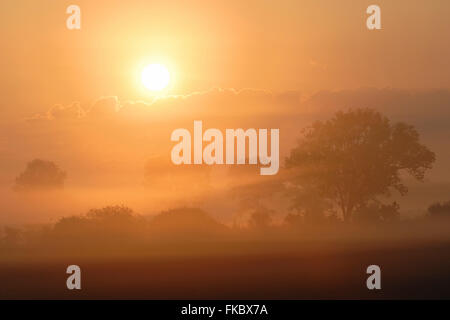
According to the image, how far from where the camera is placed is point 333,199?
29.5 metres

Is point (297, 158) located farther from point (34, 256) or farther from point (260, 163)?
point (34, 256)

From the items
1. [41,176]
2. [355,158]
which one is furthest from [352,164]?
[41,176]

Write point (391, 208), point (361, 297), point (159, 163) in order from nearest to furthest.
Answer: point (361, 297)
point (159, 163)
point (391, 208)

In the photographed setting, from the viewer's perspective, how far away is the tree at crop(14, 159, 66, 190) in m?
26.9

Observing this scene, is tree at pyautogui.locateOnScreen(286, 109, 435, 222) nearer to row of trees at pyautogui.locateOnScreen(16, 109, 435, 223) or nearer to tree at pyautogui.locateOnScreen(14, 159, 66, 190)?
row of trees at pyautogui.locateOnScreen(16, 109, 435, 223)

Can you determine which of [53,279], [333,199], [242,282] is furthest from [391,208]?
[53,279]

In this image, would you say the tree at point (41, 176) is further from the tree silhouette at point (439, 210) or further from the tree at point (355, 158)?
the tree silhouette at point (439, 210)

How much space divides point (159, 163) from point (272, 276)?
605cm

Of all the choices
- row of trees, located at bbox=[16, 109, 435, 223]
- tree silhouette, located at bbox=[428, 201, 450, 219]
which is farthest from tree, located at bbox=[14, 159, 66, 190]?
tree silhouette, located at bbox=[428, 201, 450, 219]

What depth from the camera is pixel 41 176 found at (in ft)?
92.8

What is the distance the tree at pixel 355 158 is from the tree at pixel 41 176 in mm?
8340

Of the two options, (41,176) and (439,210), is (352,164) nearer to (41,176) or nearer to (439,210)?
(439,210)

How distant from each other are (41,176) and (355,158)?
1172 centimetres

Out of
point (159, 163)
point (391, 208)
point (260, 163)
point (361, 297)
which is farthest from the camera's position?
point (391, 208)
